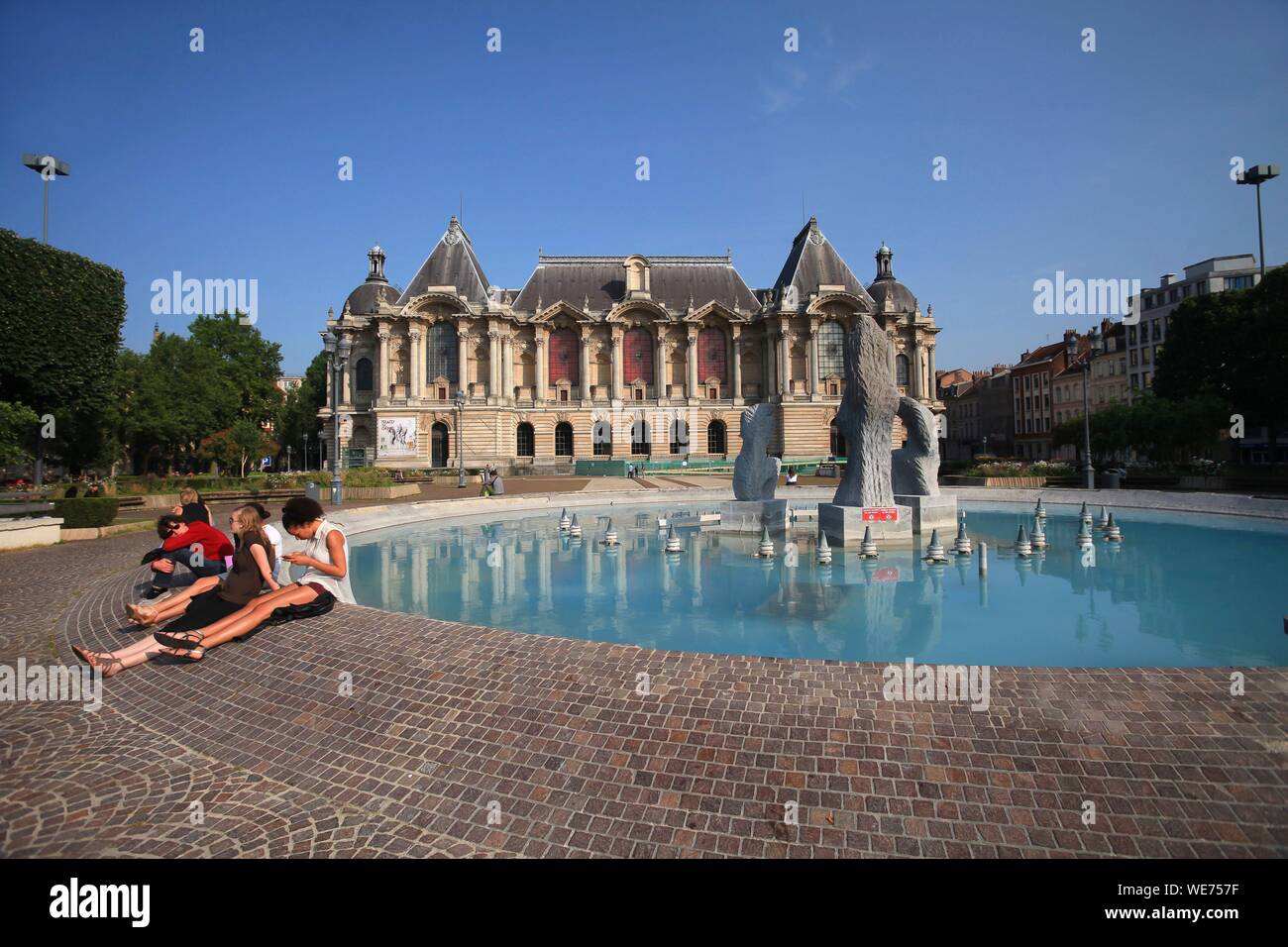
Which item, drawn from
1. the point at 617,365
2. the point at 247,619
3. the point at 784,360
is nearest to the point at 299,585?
the point at 247,619

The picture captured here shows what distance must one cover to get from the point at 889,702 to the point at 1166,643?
558cm

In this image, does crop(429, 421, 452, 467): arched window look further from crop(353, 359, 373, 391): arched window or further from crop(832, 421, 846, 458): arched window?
crop(832, 421, 846, 458): arched window

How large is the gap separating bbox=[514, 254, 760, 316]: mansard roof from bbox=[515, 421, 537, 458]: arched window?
36.6ft

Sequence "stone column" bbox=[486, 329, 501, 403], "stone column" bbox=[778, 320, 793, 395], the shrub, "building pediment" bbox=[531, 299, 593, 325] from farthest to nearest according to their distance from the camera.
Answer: "stone column" bbox=[778, 320, 793, 395]
"building pediment" bbox=[531, 299, 593, 325]
"stone column" bbox=[486, 329, 501, 403]
the shrub

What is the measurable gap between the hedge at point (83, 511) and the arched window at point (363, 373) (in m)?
40.2

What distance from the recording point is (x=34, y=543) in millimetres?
16031

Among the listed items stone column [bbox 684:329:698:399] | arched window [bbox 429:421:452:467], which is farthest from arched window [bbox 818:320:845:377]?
arched window [bbox 429:421:452:467]

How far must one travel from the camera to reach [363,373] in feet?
183

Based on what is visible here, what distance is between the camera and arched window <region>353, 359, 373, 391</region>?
2194 inches

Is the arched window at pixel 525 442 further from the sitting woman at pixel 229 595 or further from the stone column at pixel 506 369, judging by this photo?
the sitting woman at pixel 229 595

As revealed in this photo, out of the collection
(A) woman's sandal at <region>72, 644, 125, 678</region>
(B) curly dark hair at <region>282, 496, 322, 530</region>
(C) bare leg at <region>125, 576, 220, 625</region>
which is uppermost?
(B) curly dark hair at <region>282, 496, 322, 530</region>

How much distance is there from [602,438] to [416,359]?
1757 cm
